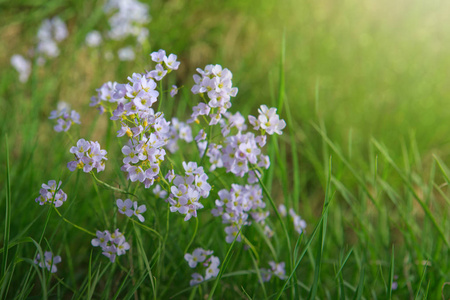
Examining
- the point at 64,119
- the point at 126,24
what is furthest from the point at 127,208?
the point at 126,24

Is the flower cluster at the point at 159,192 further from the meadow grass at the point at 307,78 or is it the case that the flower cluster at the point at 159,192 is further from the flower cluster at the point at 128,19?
the flower cluster at the point at 128,19

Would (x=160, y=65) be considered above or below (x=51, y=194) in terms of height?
above

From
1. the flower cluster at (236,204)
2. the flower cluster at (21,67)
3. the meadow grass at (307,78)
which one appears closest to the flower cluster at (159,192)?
the flower cluster at (236,204)

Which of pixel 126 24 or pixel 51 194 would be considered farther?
Answer: pixel 126 24

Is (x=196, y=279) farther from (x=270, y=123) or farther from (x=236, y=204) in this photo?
(x=270, y=123)

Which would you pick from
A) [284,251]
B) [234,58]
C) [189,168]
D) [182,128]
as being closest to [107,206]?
[182,128]
